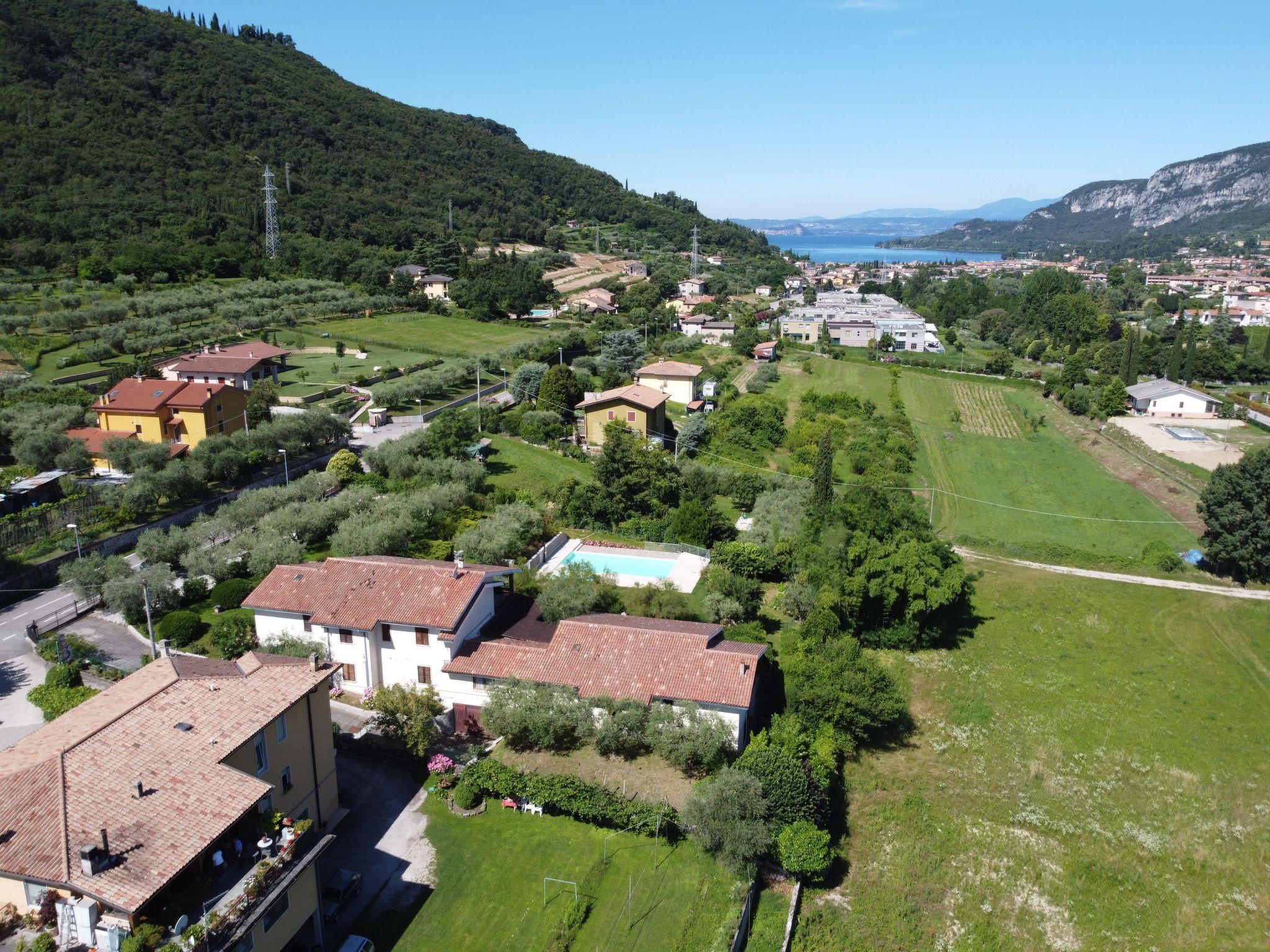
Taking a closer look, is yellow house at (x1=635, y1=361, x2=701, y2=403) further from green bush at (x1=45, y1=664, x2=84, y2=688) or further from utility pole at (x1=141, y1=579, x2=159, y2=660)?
green bush at (x1=45, y1=664, x2=84, y2=688)

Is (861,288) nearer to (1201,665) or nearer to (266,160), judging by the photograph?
(266,160)

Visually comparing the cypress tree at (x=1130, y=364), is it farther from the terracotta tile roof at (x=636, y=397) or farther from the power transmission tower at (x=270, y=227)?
the power transmission tower at (x=270, y=227)

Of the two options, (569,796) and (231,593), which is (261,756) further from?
(231,593)

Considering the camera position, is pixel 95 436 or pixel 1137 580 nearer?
pixel 1137 580

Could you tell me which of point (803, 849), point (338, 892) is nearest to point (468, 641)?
point (338, 892)

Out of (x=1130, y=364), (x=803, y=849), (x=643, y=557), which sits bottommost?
(x=643, y=557)

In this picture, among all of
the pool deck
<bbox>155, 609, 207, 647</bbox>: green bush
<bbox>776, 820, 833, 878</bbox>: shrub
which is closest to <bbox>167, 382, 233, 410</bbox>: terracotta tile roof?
<bbox>155, 609, 207, 647</bbox>: green bush
